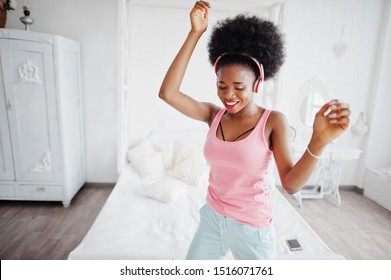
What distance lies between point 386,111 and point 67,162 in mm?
3795

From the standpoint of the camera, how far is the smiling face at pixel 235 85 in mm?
966

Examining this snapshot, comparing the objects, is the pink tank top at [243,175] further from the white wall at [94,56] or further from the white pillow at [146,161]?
the white wall at [94,56]

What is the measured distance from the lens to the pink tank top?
95cm

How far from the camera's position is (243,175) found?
38.5 inches

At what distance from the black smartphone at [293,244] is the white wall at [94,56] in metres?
2.29

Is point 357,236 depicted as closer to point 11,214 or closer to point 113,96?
point 113,96

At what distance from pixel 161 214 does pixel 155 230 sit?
8.3 inches

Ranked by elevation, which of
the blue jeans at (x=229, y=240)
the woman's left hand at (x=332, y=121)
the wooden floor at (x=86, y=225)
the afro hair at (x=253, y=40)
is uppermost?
the afro hair at (x=253, y=40)

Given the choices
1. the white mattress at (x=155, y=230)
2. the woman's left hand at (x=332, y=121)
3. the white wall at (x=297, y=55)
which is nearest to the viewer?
the woman's left hand at (x=332, y=121)

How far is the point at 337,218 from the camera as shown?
2881 millimetres

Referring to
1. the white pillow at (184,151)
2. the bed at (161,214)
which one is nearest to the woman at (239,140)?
the bed at (161,214)

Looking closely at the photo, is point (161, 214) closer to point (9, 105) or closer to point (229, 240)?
point (229, 240)

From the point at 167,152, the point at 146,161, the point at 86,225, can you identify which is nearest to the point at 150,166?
the point at 146,161
